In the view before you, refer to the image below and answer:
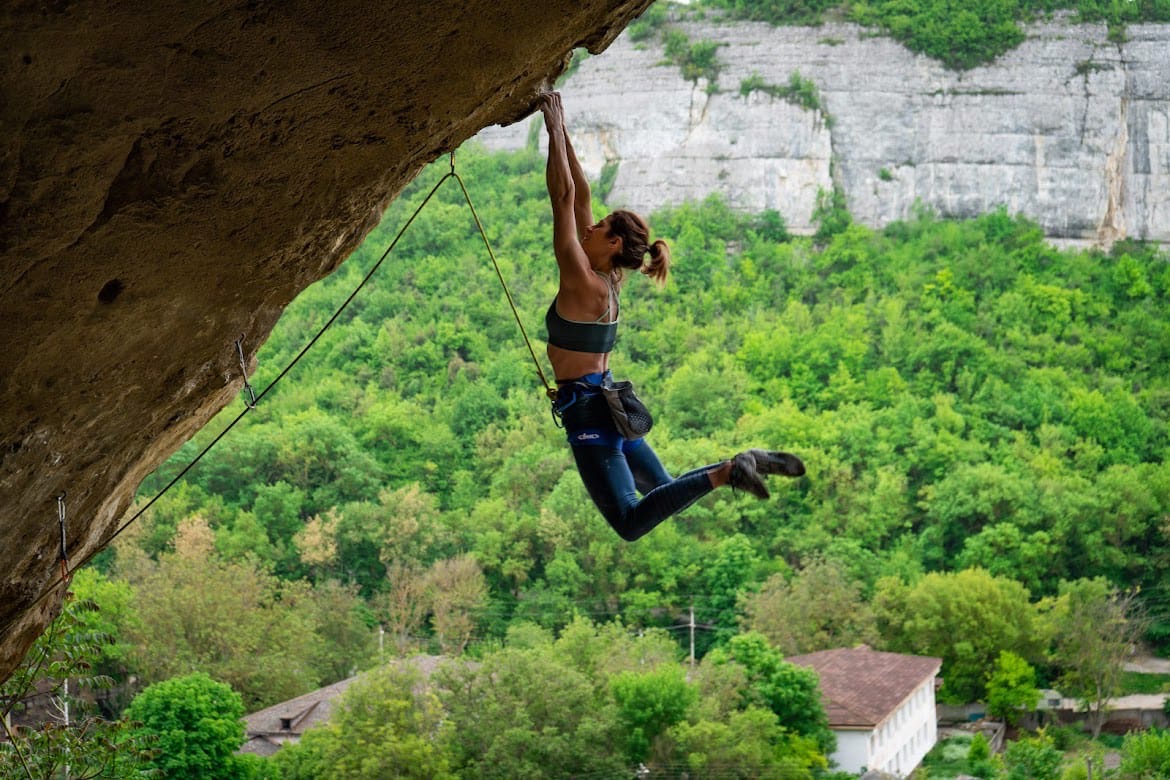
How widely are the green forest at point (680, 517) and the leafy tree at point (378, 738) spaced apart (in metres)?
0.08

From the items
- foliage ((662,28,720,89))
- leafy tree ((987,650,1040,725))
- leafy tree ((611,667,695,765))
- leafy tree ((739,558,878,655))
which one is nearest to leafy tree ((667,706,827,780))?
leafy tree ((611,667,695,765))

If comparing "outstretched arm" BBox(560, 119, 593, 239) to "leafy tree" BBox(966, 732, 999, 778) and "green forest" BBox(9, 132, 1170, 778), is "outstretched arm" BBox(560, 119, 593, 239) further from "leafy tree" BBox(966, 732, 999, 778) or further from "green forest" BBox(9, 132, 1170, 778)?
"leafy tree" BBox(966, 732, 999, 778)

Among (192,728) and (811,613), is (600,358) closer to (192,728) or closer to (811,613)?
(192,728)

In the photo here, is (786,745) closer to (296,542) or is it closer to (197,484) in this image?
(296,542)

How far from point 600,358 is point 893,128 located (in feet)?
205

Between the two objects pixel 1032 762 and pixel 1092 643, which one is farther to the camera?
pixel 1092 643

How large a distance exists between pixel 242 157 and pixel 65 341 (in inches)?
34.2

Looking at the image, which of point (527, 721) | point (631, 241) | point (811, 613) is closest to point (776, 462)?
point (631, 241)

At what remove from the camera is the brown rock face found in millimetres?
3986

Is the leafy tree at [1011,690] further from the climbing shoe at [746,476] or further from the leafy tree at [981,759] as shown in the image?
the climbing shoe at [746,476]

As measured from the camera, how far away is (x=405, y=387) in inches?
2440

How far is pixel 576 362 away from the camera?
6.21 meters

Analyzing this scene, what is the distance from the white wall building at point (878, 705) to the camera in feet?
106

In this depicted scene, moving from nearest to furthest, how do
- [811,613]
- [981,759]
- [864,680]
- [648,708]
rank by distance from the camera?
[648,708] < [981,759] < [864,680] < [811,613]
